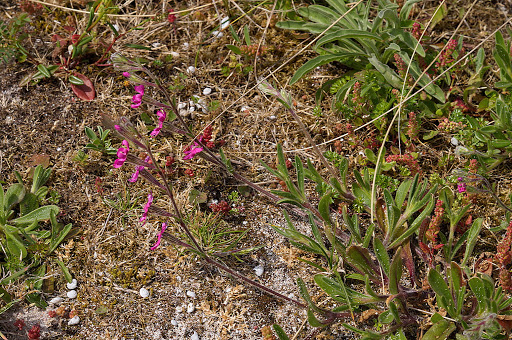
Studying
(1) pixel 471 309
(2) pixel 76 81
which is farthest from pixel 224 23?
(1) pixel 471 309

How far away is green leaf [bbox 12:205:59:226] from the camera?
2.75m

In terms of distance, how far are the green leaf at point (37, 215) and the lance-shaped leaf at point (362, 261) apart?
1.63m

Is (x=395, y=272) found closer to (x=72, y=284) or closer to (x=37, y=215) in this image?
(x=72, y=284)

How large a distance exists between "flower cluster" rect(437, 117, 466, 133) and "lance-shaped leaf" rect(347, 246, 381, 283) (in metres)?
0.94

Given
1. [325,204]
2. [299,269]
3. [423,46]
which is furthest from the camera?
[423,46]

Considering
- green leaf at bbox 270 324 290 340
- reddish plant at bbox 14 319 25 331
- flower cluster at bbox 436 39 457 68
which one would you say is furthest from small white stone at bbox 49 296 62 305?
flower cluster at bbox 436 39 457 68

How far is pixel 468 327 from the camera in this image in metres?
2.18

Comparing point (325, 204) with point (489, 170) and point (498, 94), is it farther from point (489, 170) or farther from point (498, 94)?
point (498, 94)

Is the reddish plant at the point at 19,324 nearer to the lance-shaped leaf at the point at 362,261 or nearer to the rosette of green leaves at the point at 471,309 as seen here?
the lance-shaped leaf at the point at 362,261

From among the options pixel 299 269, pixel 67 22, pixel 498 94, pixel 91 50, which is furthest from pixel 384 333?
pixel 67 22

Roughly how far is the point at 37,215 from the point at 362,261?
1.80 metres

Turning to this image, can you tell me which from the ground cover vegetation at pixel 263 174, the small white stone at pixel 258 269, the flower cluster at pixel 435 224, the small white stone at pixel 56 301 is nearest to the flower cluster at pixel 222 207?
the ground cover vegetation at pixel 263 174

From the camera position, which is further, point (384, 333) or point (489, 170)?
point (489, 170)

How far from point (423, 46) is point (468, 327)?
1738mm
